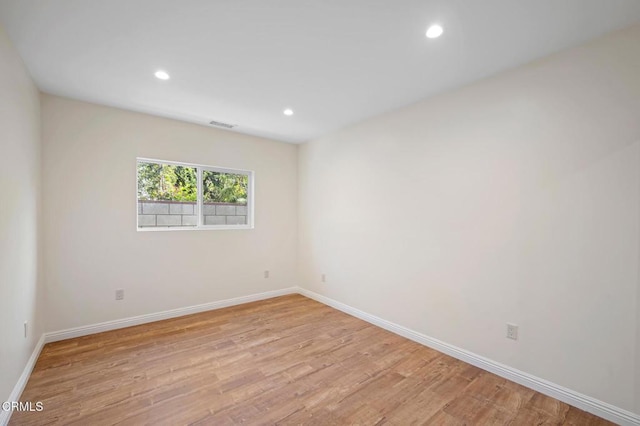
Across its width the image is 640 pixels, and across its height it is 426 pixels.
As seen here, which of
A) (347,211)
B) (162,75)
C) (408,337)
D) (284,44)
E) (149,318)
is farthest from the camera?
(347,211)

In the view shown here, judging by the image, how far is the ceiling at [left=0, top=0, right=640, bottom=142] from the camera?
5.36 ft

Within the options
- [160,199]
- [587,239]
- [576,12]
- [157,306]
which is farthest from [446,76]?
[157,306]

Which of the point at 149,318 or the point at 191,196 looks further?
the point at 191,196

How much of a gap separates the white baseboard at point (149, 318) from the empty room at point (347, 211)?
2 cm

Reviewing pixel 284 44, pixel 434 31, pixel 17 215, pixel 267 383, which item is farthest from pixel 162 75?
pixel 267 383

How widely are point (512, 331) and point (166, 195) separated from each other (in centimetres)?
400

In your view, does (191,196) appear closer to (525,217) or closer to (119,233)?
(119,233)

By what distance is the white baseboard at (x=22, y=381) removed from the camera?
1.70 metres

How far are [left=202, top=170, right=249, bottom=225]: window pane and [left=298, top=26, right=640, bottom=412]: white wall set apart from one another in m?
2.00

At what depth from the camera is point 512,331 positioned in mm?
2271

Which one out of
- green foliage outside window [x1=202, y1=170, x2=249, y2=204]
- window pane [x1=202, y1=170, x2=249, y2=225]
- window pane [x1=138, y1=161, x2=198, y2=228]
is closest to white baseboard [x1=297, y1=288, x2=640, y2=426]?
window pane [x1=202, y1=170, x2=249, y2=225]

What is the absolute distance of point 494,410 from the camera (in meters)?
1.91

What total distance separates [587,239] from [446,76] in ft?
5.38

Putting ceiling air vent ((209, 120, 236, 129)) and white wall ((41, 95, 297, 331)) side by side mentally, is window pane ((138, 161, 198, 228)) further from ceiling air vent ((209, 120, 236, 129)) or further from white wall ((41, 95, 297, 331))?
ceiling air vent ((209, 120, 236, 129))
